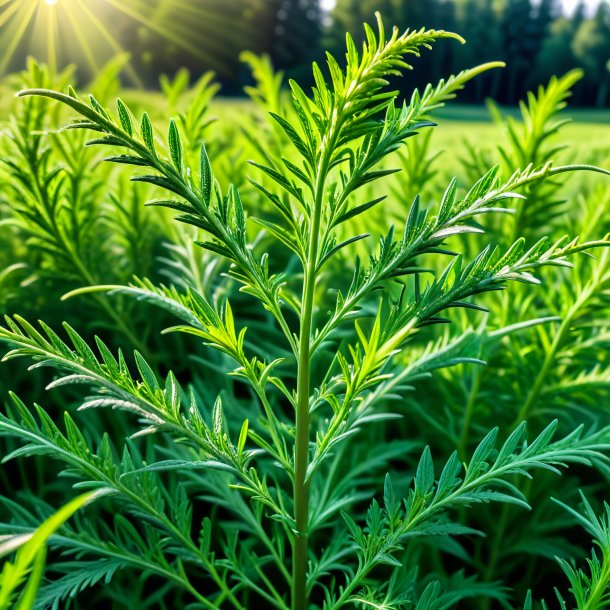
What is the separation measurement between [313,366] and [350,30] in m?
26.0

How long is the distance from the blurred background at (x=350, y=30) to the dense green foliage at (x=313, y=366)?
873 inches

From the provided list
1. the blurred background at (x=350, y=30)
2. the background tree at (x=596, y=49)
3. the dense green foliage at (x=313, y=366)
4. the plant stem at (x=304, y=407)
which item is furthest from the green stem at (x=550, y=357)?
the background tree at (x=596, y=49)

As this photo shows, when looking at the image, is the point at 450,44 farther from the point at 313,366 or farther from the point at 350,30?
the point at 313,366

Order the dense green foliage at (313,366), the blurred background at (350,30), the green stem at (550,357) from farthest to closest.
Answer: the blurred background at (350,30) < the green stem at (550,357) < the dense green foliage at (313,366)

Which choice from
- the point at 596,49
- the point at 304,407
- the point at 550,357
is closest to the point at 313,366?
the point at 550,357

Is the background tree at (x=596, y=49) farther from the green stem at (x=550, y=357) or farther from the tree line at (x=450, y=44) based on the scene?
the green stem at (x=550, y=357)

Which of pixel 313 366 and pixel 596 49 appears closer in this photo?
pixel 313 366

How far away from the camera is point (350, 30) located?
24.2m

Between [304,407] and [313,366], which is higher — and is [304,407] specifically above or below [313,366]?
above

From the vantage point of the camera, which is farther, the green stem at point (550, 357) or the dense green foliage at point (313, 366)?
the green stem at point (550, 357)

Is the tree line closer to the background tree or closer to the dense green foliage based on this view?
the background tree

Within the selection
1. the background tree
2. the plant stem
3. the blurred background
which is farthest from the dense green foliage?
the background tree

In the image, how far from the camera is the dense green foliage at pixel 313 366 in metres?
0.40

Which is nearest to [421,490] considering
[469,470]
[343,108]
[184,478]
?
[469,470]
